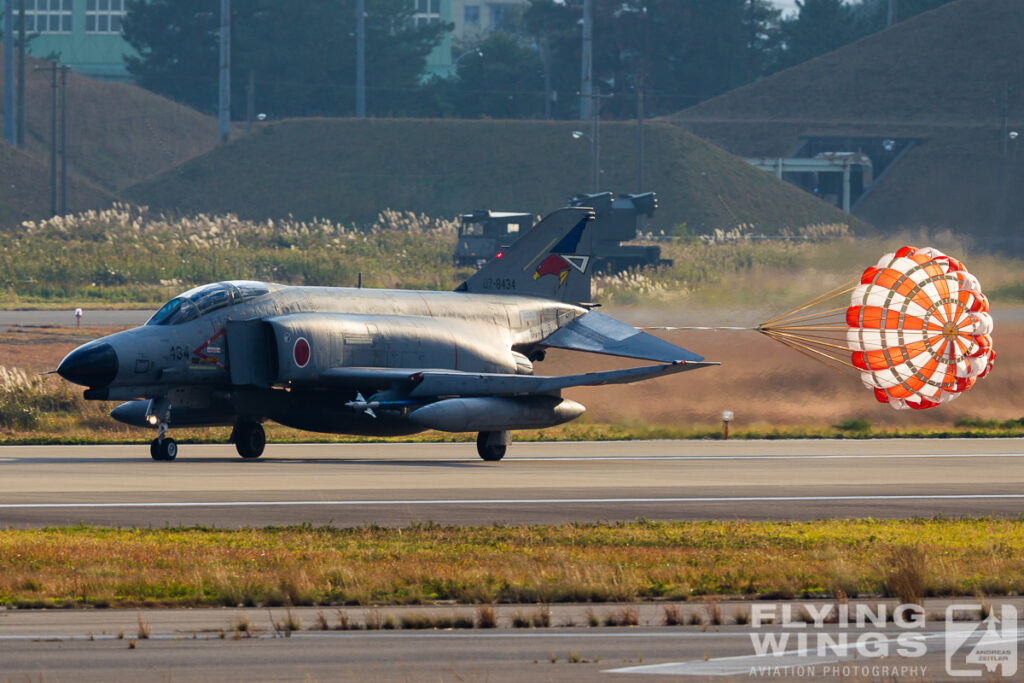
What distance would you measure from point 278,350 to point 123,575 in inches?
515

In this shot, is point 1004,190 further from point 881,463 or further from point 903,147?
point 881,463

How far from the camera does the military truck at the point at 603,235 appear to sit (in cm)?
7106

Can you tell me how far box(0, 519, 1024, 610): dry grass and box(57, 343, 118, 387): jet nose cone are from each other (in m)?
7.70

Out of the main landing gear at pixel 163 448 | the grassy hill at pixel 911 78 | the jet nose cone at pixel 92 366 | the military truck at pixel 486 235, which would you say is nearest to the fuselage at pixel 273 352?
the jet nose cone at pixel 92 366

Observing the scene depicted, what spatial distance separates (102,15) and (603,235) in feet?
387

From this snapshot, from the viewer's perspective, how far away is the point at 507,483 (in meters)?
24.7

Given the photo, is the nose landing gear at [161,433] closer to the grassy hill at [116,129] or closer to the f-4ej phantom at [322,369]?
the f-4ej phantom at [322,369]

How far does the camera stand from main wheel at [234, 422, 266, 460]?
93.2 feet

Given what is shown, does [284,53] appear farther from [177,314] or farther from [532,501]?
[532,501]

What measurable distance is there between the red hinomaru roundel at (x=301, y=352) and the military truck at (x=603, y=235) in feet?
135

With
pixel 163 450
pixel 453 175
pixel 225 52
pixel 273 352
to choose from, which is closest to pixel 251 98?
pixel 453 175

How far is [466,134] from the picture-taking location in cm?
12400

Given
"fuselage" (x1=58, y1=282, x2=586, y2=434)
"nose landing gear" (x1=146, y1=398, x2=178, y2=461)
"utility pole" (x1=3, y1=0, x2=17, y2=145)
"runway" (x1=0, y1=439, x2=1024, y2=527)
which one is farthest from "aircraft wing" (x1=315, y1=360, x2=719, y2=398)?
"utility pole" (x1=3, y1=0, x2=17, y2=145)

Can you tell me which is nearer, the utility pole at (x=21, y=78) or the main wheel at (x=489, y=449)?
the main wheel at (x=489, y=449)
